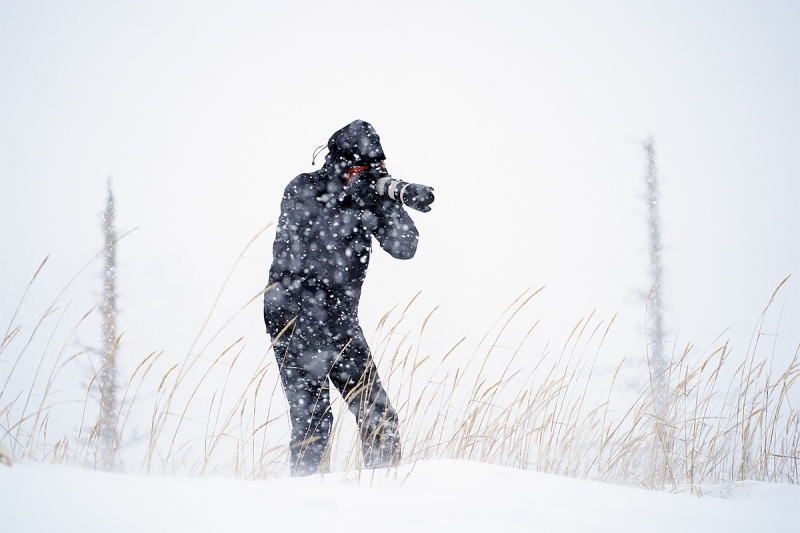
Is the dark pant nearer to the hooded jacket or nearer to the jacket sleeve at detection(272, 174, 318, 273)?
the hooded jacket

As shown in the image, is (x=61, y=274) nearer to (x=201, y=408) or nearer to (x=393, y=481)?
(x=201, y=408)

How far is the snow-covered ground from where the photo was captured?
760mm

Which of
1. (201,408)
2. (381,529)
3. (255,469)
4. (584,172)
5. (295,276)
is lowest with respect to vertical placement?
(201,408)

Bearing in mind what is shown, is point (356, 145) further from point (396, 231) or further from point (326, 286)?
point (326, 286)

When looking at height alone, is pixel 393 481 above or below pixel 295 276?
below

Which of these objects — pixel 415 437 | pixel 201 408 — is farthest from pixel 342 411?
pixel 201 408

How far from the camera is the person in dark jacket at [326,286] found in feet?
6.37

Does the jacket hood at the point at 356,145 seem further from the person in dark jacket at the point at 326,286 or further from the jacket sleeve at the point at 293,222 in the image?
the jacket sleeve at the point at 293,222

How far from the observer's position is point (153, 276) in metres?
28.2

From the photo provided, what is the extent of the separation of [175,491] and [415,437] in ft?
3.69

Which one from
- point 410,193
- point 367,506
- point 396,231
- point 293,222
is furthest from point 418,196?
point 367,506

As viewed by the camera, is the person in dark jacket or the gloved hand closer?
the gloved hand

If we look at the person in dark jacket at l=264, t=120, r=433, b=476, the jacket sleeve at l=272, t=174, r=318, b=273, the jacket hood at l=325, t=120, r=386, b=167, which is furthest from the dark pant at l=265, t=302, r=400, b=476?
the jacket hood at l=325, t=120, r=386, b=167

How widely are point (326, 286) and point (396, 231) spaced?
1.16 ft
